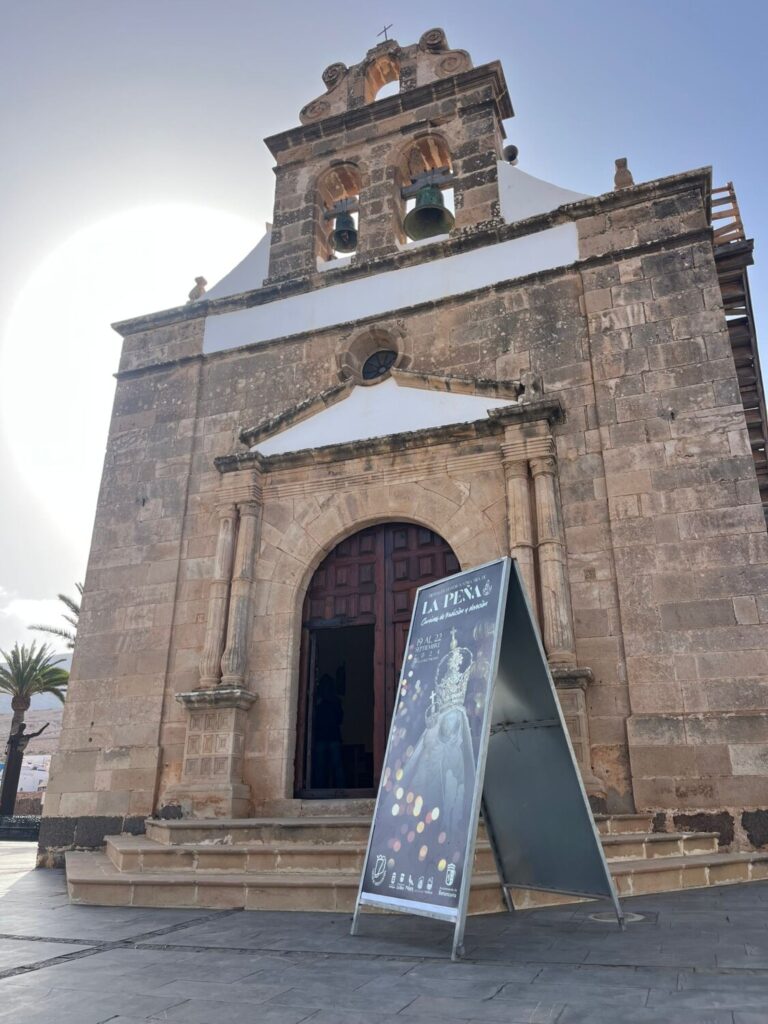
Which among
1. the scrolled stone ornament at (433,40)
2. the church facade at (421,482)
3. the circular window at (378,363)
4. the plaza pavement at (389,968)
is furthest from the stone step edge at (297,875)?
the scrolled stone ornament at (433,40)

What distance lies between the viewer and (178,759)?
7.64 meters

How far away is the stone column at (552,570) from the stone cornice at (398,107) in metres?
5.40

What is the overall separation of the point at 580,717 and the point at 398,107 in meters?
8.15

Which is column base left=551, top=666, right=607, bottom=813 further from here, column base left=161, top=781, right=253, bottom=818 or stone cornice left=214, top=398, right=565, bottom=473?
column base left=161, top=781, right=253, bottom=818

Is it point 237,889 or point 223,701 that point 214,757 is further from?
point 237,889

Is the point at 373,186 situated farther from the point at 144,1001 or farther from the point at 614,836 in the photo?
the point at 144,1001

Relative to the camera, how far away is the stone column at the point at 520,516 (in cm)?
693

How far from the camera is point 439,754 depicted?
3797 mm

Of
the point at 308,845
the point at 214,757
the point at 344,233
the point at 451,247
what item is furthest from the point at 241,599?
the point at 344,233

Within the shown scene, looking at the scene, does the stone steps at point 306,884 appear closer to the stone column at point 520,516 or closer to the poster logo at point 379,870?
the poster logo at point 379,870

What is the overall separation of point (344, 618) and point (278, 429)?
238 cm

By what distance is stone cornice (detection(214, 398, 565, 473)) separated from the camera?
293 inches

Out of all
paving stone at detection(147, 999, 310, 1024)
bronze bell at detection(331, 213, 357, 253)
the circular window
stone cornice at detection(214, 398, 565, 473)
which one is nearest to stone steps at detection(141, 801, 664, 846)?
paving stone at detection(147, 999, 310, 1024)

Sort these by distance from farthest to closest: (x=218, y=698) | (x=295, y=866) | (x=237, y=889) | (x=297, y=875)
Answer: (x=218, y=698) → (x=295, y=866) → (x=297, y=875) → (x=237, y=889)
